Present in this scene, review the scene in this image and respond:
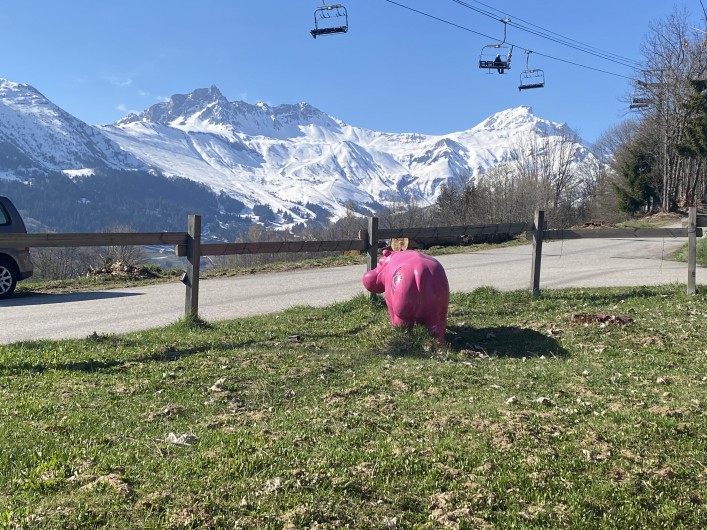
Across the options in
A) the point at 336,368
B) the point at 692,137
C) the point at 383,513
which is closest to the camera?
the point at 383,513

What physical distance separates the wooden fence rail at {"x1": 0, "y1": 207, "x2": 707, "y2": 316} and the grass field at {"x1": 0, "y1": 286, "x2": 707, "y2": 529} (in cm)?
121

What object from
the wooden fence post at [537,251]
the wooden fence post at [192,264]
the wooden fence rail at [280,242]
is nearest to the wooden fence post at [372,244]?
the wooden fence rail at [280,242]

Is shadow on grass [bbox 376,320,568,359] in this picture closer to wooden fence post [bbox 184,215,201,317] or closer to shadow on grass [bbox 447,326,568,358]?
shadow on grass [bbox 447,326,568,358]

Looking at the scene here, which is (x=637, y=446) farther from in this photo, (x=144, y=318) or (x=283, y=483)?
(x=144, y=318)

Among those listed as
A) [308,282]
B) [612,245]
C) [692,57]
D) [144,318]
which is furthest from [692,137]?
[144,318]

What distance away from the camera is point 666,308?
34.1 feet

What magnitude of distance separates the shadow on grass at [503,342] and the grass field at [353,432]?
0.18ft

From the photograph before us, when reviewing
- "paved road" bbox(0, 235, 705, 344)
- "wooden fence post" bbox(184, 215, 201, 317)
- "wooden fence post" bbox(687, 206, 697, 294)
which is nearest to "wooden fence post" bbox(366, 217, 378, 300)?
"paved road" bbox(0, 235, 705, 344)

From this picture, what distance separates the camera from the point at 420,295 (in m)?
8.20

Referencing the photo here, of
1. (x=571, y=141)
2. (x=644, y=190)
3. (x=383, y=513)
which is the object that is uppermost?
(x=571, y=141)

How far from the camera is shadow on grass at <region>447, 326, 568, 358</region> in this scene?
798 centimetres

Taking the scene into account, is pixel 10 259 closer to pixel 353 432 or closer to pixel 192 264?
pixel 192 264

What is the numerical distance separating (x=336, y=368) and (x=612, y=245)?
25958 millimetres

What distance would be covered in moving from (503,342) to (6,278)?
10.5 meters
